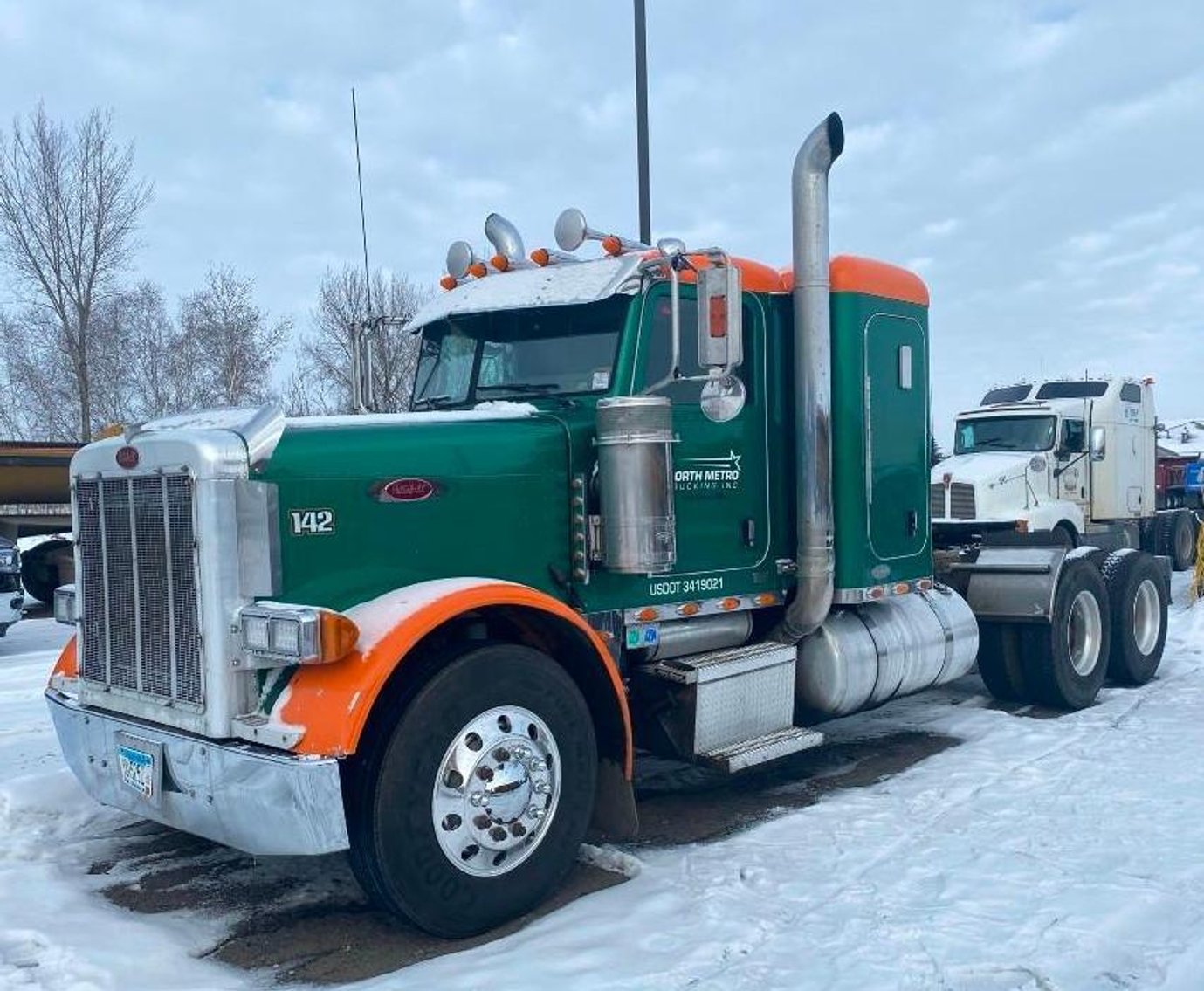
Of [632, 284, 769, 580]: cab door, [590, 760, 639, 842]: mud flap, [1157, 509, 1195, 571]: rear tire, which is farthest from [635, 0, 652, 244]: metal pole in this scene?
[1157, 509, 1195, 571]: rear tire

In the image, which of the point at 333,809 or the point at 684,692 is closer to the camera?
the point at 333,809

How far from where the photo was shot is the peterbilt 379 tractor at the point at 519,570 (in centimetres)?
415

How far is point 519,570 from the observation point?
5035 millimetres

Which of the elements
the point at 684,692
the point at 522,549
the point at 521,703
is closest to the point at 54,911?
the point at 521,703

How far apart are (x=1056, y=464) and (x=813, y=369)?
9864 mm

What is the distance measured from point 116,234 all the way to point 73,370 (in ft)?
14.7

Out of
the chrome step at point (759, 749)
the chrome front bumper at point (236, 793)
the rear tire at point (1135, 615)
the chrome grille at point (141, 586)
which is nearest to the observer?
the chrome front bumper at point (236, 793)

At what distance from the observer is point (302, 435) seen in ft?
14.5

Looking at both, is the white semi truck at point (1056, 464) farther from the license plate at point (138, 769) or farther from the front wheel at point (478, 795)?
the license plate at point (138, 769)

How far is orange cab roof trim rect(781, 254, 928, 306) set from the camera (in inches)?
253

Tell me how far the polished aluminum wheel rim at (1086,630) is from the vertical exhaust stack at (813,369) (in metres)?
3.54

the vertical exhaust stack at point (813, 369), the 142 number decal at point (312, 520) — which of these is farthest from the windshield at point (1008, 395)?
the 142 number decal at point (312, 520)

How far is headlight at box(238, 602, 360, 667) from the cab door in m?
1.96

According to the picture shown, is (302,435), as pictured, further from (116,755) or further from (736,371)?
(736,371)
